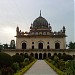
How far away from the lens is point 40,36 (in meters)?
60.1

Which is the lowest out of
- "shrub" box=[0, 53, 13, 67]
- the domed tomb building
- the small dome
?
"shrub" box=[0, 53, 13, 67]

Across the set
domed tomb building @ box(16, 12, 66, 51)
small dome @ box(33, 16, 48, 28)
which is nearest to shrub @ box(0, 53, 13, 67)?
domed tomb building @ box(16, 12, 66, 51)

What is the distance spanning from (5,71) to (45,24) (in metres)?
49.9

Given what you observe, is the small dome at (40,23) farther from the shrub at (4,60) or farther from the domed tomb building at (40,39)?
the shrub at (4,60)

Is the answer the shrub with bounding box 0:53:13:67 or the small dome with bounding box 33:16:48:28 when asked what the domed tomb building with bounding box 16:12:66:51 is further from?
the shrub with bounding box 0:53:13:67

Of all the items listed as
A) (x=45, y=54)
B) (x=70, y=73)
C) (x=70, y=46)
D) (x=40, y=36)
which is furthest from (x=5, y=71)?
(x=70, y=46)

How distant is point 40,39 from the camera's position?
60062 millimetres

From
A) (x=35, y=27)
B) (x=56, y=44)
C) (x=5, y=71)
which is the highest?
(x=35, y=27)

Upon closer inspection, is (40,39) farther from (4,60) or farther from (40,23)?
(4,60)

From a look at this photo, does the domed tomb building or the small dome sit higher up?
the small dome

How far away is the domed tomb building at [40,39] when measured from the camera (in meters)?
60.0

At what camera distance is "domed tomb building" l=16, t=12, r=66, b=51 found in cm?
6003

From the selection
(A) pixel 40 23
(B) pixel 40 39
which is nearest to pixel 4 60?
(B) pixel 40 39

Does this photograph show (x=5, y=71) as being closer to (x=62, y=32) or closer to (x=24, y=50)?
(x=24, y=50)
